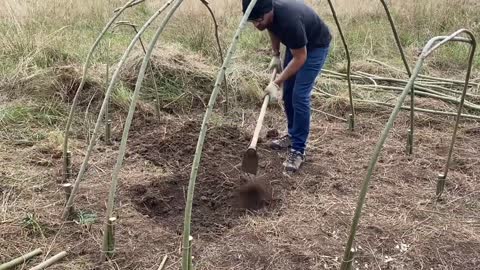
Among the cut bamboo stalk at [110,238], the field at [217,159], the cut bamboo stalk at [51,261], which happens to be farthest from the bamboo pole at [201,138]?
the cut bamboo stalk at [51,261]

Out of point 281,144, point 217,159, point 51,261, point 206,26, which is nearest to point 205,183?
point 217,159

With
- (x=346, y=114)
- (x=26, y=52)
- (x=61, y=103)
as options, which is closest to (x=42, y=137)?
(x=61, y=103)

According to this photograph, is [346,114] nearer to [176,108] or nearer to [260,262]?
[176,108]

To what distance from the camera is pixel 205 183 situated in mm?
3646

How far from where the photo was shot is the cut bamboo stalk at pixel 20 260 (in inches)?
97.0

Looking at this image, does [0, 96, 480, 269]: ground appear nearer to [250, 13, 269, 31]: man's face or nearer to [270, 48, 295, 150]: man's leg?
[270, 48, 295, 150]: man's leg

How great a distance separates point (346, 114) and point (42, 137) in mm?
2917

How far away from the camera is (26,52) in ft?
17.5

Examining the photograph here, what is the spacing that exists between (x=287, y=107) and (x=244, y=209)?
114 centimetres

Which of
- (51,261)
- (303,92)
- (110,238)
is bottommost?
(51,261)

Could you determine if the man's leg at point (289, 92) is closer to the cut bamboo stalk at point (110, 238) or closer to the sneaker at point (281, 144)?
the sneaker at point (281, 144)

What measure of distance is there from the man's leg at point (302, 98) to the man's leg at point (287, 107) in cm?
27

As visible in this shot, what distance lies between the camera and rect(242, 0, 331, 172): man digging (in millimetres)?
3314

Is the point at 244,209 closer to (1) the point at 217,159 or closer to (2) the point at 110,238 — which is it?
(1) the point at 217,159
